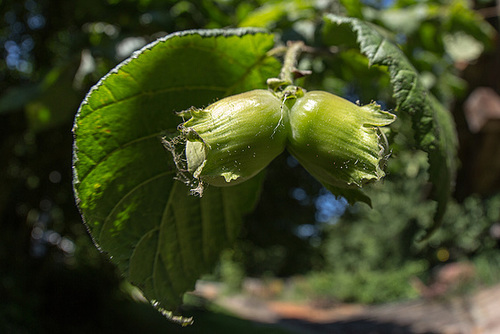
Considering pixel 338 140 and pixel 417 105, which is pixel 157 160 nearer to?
pixel 338 140

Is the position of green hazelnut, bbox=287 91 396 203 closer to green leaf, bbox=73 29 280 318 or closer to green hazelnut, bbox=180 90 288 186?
green hazelnut, bbox=180 90 288 186

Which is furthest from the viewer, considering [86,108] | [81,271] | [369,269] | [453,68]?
[369,269]

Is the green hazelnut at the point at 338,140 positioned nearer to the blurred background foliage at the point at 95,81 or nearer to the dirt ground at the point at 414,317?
the blurred background foliage at the point at 95,81

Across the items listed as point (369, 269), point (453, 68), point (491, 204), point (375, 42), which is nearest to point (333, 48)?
point (375, 42)

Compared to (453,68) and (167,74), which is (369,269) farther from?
(167,74)

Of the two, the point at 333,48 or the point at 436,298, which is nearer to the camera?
the point at 333,48

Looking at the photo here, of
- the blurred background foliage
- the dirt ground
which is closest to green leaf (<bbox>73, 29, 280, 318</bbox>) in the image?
the blurred background foliage
